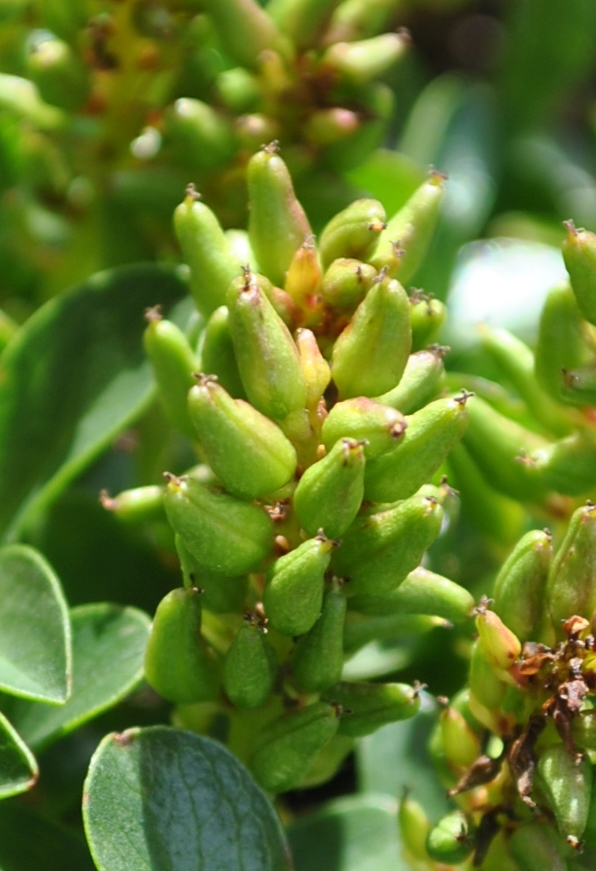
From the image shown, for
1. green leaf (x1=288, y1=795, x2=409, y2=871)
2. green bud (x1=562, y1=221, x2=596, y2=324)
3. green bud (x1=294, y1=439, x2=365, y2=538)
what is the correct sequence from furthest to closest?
green leaf (x1=288, y1=795, x2=409, y2=871) → green bud (x1=562, y1=221, x2=596, y2=324) → green bud (x1=294, y1=439, x2=365, y2=538)

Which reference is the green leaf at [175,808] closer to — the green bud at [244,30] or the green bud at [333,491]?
the green bud at [333,491]

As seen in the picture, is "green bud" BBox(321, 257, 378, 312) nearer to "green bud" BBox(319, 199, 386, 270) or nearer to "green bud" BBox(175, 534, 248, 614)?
"green bud" BBox(319, 199, 386, 270)

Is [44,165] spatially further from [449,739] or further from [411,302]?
[449,739]

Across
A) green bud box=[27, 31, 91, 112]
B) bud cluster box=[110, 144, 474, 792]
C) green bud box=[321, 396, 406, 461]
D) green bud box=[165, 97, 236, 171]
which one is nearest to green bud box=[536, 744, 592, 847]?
bud cluster box=[110, 144, 474, 792]

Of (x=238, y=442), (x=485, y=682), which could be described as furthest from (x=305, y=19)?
(x=485, y=682)

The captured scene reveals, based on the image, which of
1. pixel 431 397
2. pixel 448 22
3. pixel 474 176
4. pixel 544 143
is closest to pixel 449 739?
pixel 431 397

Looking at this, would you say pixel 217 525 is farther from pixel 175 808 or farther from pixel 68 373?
pixel 68 373

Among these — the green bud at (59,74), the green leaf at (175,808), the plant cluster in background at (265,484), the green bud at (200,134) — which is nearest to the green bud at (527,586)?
the plant cluster in background at (265,484)
